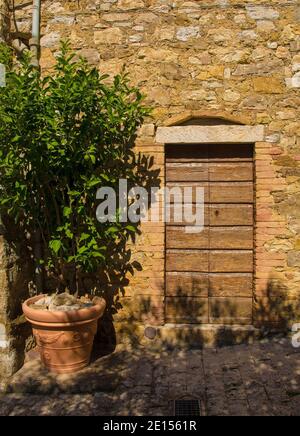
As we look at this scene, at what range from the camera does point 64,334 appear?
3.26 m

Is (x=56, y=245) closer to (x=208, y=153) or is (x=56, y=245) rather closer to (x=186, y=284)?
(x=186, y=284)

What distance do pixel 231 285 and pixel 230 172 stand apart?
51.6 inches

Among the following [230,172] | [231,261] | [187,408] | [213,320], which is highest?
[230,172]

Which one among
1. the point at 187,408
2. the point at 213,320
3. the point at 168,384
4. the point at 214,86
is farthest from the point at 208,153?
the point at 187,408

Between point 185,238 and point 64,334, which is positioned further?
point 185,238

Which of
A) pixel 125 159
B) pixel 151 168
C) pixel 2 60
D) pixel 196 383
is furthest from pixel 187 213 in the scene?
pixel 2 60

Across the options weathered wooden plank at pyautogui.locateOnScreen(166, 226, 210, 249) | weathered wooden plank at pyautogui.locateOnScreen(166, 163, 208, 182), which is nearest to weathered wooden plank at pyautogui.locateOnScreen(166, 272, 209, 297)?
weathered wooden plank at pyautogui.locateOnScreen(166, 226, 210, 249)

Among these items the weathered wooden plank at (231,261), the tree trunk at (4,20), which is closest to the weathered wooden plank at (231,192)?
the weathered wooden plank at (231,261)

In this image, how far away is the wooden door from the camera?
394 centimetres

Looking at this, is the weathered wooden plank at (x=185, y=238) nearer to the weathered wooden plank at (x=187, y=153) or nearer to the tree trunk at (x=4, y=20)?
the weathered wooden plank at (x=187, y=153)

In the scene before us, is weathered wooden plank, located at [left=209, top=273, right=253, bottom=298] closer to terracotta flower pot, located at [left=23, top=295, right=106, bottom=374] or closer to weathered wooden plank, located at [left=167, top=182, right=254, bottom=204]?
weathered wooden plank, located at [left=167, top=182, right=254, bottom=204]

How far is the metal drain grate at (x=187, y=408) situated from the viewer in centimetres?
272

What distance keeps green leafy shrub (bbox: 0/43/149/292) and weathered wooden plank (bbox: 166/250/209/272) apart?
0.58 meters
